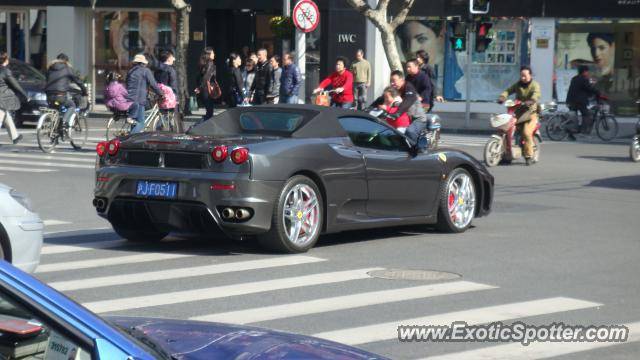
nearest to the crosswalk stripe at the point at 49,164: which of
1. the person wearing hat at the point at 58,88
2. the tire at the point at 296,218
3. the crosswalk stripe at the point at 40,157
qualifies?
the crosswalk stripe at the point at 40,157

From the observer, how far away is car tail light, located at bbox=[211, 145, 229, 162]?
10.7 metres

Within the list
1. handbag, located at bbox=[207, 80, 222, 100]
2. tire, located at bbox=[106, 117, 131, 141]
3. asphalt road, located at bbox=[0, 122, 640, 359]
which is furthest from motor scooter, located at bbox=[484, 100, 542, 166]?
handbag, located at bbox=[207, 80, 222, 100]

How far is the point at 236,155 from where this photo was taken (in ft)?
35.2

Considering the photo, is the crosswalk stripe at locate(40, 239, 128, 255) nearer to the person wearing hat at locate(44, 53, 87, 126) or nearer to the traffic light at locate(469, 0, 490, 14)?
the person wearing hat at locate(44, 53, 87, 126)

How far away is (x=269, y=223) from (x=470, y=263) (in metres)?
1.81

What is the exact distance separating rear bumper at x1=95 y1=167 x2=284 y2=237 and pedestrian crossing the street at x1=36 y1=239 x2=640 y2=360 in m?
0.31

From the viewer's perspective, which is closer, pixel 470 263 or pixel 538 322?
pixel 538 322

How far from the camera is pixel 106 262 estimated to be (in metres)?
10.6

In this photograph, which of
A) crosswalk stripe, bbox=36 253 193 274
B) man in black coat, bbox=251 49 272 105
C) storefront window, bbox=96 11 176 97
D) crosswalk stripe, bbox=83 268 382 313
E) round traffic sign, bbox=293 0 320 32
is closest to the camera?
crosswalk stripe, bbox=83 268 382 313

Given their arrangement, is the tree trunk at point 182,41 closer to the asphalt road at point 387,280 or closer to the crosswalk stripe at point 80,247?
the asphalt road at point 387,280

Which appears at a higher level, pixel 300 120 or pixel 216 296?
pixel 300 120

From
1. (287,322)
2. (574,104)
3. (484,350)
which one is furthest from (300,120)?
(574,104)

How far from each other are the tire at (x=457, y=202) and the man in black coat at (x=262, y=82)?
14200mm

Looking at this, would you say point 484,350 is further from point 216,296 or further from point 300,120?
point 300,120
